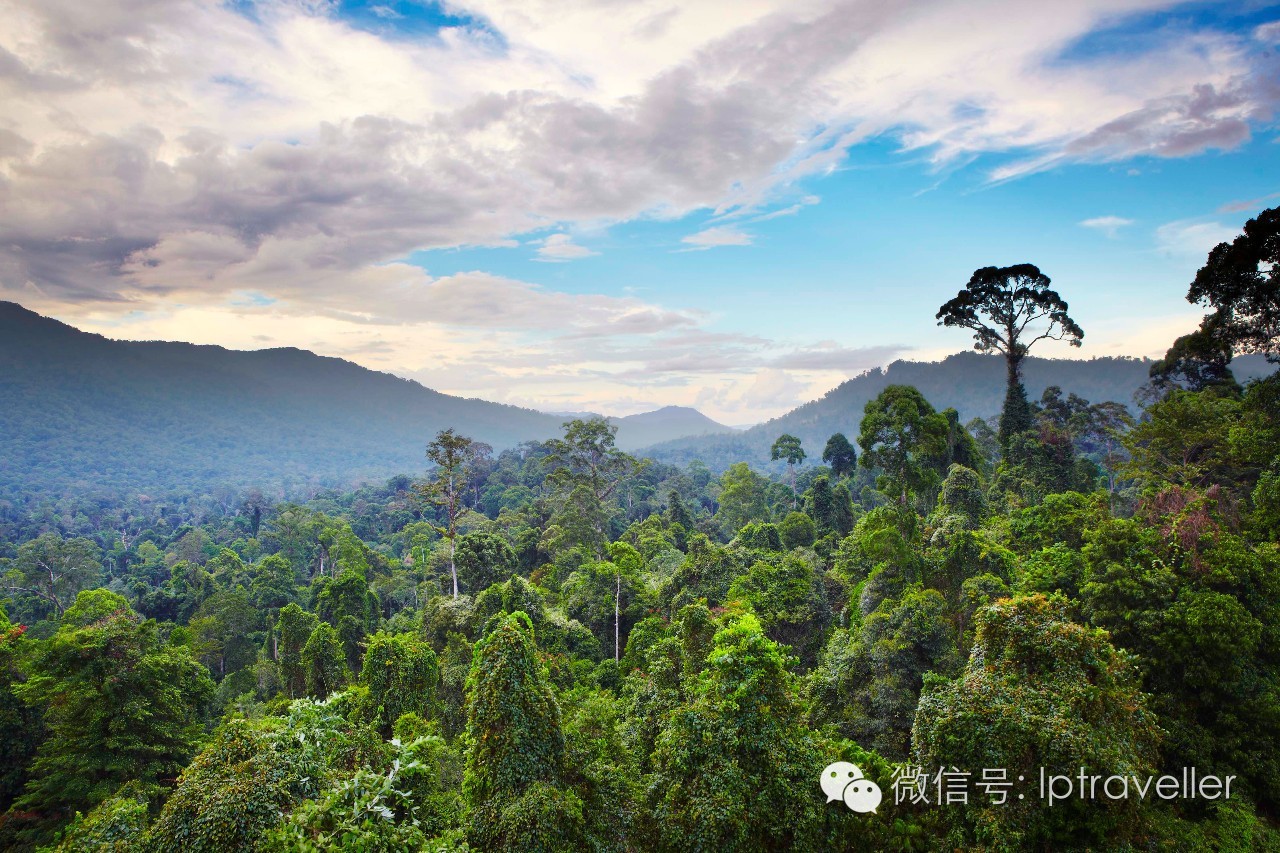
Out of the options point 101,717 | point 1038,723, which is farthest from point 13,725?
point 1038,723

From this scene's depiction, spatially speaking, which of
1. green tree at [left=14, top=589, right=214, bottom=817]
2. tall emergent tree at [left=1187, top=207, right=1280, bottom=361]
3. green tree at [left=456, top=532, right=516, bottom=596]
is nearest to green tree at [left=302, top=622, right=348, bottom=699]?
green tree at [left=14, top=589, right=214, bottom=817]

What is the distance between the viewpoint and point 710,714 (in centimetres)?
948

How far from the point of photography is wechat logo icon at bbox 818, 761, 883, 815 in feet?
29.4

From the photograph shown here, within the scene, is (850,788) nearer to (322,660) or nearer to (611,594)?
(611,594)

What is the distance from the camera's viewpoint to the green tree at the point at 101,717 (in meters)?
15.7

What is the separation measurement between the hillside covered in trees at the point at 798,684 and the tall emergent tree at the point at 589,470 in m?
3.90

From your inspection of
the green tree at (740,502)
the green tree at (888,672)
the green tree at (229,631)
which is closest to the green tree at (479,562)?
the green tree at (229,631)

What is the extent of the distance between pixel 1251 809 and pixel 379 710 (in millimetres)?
18965

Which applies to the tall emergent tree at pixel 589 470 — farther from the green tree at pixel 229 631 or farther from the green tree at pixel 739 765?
the green tree at pixel 739 765

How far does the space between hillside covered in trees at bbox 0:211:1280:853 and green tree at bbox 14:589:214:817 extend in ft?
0.26

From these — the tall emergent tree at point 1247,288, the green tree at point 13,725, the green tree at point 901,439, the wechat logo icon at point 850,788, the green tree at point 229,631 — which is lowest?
the green tree at point 229,631

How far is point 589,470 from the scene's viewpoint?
4300 centimetres

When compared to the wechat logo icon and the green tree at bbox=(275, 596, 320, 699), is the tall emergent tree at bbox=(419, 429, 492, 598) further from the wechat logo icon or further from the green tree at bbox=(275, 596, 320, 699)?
the wechat logo icon

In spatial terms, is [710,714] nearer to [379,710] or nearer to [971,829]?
[971,829]
